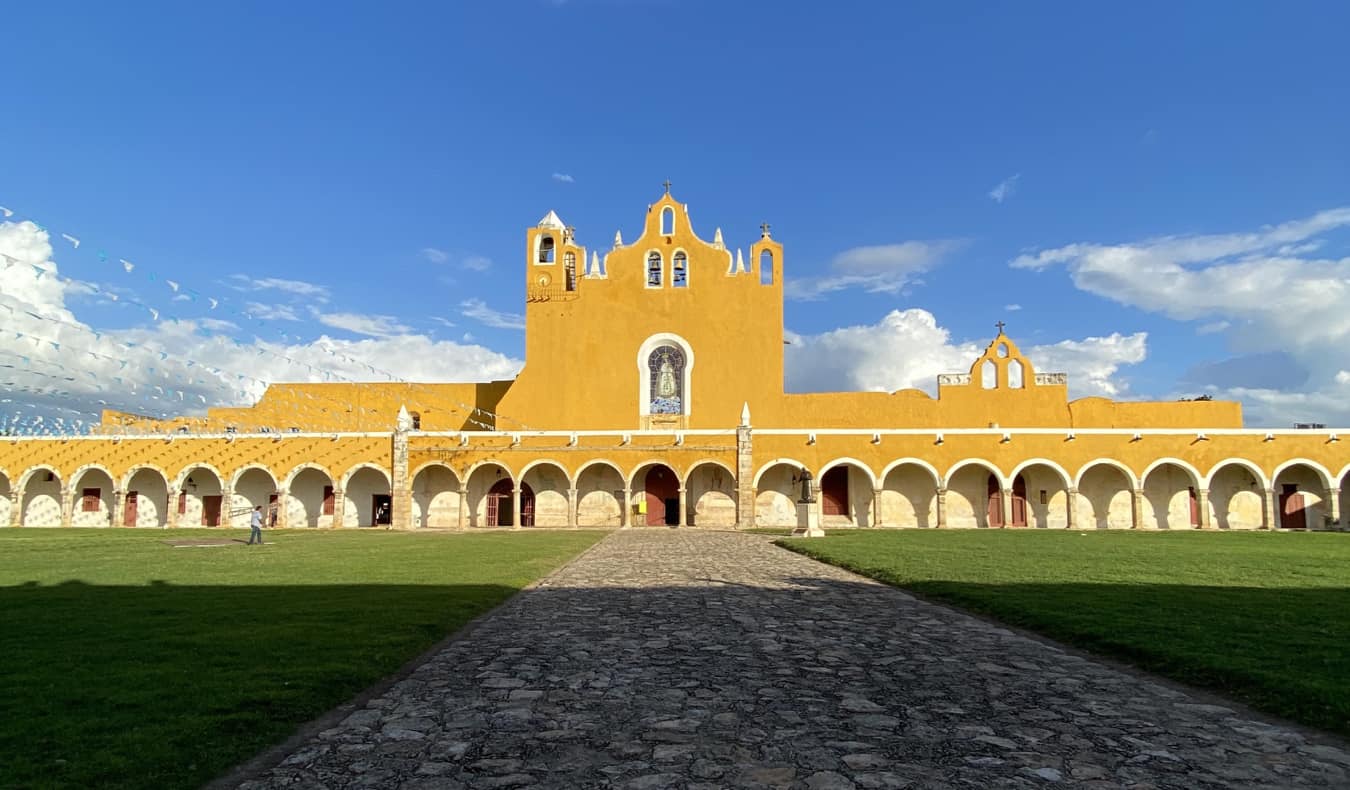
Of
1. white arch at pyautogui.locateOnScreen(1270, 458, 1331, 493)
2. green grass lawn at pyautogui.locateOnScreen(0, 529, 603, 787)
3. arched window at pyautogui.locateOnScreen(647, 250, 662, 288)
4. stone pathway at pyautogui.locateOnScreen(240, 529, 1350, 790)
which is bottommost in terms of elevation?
stone pathway at pyautogui.locateOnScreen(240, 529, 1350, 790)

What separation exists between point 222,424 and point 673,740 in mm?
38786

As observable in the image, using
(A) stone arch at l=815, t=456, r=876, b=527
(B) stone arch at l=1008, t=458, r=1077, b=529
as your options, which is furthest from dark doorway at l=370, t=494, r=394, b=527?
(B) stone arch at l=1008, t=458, r=1077, b=529

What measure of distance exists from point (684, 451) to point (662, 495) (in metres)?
2.67

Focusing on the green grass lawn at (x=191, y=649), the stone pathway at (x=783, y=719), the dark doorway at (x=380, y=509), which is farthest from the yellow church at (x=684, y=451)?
the stone pathway at (x=783, y=719)

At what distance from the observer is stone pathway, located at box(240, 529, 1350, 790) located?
4062 millimetres

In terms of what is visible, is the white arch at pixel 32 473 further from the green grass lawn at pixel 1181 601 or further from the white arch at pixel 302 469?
the green grass lawn at pixel 1181 601

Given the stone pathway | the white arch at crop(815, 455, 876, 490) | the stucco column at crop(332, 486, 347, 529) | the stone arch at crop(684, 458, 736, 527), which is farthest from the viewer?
the stucco column at crop(332, 486, 347, 529)

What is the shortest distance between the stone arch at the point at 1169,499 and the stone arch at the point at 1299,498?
2.84 m

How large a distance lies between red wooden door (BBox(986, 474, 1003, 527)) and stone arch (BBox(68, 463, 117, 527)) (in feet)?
113

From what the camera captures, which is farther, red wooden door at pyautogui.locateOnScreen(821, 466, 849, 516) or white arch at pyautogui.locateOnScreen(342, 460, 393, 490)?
white arch at pyautogui.locateOnScreen(342, 460, 393, 490)

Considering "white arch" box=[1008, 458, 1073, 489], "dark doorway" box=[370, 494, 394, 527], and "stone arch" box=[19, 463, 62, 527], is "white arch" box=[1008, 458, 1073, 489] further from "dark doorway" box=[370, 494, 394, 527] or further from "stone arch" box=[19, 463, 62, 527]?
"stone arch" box=[19, 463, 62, 527]

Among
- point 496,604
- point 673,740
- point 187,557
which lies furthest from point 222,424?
point 673,740

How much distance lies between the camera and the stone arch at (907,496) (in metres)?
31.2

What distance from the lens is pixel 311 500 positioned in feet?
110
